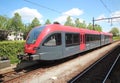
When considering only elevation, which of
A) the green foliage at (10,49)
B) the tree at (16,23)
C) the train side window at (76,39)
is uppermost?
the tree at (16,23)

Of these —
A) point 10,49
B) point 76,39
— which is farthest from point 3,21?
point 76,39

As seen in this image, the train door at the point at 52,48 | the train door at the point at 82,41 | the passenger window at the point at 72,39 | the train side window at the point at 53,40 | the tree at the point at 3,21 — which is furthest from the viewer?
the tree at the point at 3,21

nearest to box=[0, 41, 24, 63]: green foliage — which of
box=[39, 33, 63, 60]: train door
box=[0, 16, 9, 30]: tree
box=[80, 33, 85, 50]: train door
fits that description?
box=[39, 33, 63, 60]: train door

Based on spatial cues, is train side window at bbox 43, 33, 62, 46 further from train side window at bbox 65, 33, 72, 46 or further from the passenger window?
the passenger window

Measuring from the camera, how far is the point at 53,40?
510 inches

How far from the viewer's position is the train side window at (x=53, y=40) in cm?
1257

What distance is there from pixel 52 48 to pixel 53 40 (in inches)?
22.3

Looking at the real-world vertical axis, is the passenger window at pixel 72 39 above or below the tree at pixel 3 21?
below

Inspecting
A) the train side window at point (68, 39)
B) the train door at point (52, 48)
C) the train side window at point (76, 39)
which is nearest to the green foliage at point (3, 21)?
the train side window at point (76, 39)

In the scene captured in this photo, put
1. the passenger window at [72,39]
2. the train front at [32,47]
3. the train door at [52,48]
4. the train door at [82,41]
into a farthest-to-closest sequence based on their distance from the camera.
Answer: the train door at [82,41]
the passenger window at [72,39]
the train door at [52,48]
the train front at [32,47]

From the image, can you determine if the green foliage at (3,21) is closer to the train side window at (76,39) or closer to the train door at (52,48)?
the train side window at (76,39)

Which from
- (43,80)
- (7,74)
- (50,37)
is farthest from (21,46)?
(43,80)

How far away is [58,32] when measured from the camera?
44.7ft

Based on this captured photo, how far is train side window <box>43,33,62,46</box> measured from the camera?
12570 millimetres
